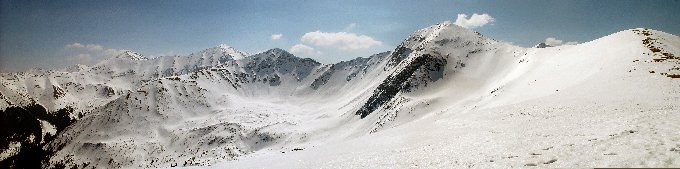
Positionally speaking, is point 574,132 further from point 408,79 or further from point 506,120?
point 408,79

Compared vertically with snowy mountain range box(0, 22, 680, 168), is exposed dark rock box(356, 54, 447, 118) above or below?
above

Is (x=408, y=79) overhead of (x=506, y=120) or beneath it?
overhead

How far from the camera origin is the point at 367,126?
399ft

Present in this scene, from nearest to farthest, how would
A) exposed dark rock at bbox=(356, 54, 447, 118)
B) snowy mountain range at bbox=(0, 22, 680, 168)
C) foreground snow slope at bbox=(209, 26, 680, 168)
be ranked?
foreground snow slope at bbox=(209, 26, 680, 168), snowy mountain range at bbox=(0, 22, 680, 168), exposed dark rock at bbox=(356, 54, 447, 118)

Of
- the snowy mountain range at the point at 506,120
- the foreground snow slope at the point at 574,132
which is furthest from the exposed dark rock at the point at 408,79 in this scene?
the foreground snow slope at the point at 574,132

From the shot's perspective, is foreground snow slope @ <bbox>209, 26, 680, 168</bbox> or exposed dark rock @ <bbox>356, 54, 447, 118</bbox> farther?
exposed dark rock @ <bbox>356, 54, 447, 118</bbox>

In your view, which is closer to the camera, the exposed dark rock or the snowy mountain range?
the snowy mountain range

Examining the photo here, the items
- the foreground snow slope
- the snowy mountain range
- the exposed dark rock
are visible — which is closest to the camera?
the foreground snow slope

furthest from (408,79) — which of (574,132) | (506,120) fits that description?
(574,132)

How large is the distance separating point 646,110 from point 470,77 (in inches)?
4323

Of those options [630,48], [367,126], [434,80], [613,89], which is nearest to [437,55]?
[434,80]

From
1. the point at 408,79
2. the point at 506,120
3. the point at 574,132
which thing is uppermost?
the point at 408,79

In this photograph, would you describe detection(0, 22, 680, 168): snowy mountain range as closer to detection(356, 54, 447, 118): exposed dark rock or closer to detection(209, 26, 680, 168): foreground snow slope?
detection(209, 26, 680, 168): foreground snow slope

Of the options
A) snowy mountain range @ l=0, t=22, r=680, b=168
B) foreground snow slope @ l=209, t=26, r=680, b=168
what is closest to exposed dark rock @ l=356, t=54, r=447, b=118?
snowy mountain range @ l=0, t=22, r=680, b=168
